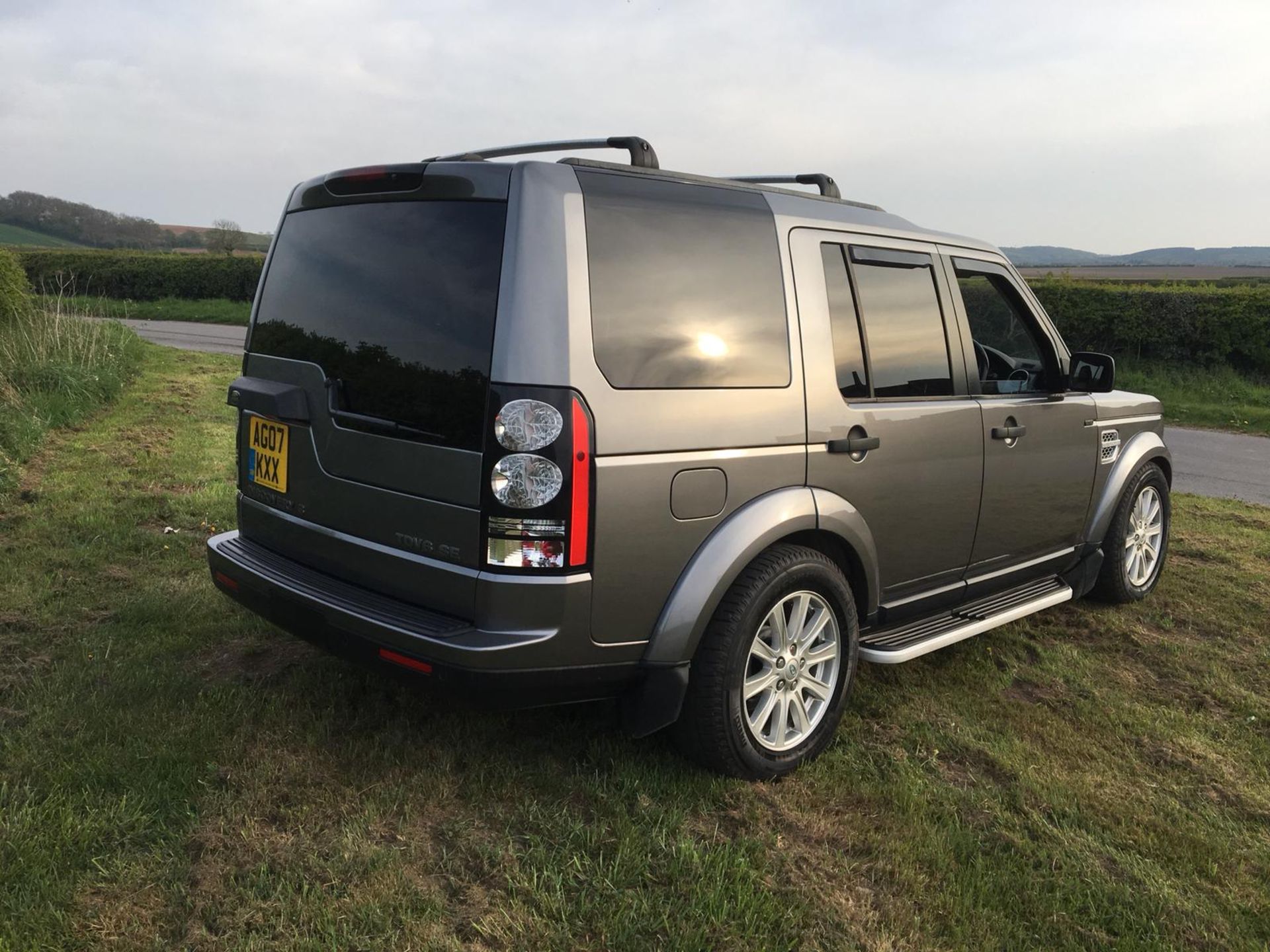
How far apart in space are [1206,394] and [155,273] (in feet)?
93.1

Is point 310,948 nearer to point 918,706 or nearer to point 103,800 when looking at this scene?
point 103,800

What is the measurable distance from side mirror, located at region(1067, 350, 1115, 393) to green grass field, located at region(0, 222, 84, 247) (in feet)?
158

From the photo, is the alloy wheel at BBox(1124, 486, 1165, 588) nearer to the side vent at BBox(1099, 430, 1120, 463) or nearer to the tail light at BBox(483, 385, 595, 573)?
the side vent at BBox(1099, 430, 1120, 463)

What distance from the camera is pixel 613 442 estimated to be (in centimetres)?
265

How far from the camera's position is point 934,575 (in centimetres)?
Answer: 388

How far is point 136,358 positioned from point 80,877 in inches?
450

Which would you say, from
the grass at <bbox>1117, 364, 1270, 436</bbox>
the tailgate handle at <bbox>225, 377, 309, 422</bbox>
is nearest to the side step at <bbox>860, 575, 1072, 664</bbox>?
the tailgate handle at <bbox>225, 377, 309, 422</bbox>

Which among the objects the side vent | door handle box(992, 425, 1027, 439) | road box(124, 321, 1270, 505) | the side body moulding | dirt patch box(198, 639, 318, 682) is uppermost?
door handle box(992, 425, 1027, 439)

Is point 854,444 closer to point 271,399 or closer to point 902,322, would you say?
point 902,322

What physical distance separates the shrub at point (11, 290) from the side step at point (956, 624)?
1073 centimetres

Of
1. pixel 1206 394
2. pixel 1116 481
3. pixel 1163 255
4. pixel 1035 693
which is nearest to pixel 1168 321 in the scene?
pixel 1206 394

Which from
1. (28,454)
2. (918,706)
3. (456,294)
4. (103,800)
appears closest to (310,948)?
(103,800)

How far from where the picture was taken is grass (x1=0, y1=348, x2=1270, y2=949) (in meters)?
2.44

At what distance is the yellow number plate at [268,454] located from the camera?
3.28 metres
